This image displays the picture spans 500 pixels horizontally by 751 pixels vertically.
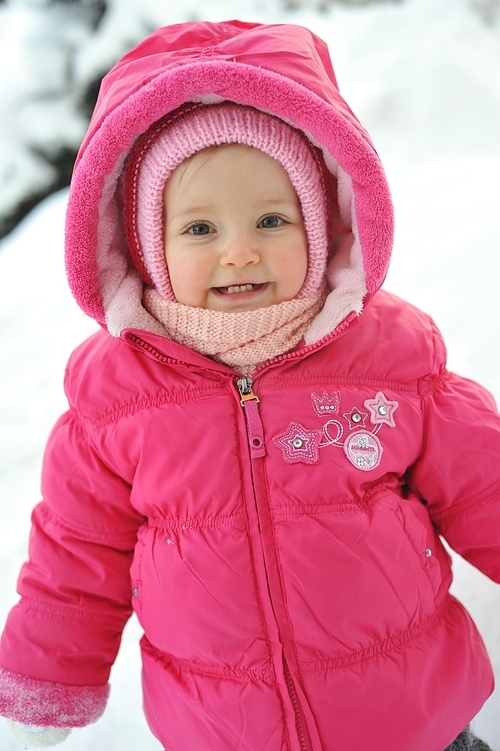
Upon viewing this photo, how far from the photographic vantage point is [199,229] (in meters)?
0.89

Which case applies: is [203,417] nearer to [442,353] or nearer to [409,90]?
[442,353]

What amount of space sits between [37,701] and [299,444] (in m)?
0.49

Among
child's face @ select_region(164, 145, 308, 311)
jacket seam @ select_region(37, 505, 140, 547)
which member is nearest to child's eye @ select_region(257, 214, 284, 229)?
child's face @ select_region(164, 145, 308, 311)

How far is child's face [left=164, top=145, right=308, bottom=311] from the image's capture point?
86cm

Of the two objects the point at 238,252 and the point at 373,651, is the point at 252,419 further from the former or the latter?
the point at 373,651

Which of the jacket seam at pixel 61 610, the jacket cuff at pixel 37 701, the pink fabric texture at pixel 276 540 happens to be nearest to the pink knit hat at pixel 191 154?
the pink fabric texture at pixel 276 540

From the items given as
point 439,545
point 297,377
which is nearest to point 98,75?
point 297,377

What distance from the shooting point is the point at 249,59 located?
2.81ft

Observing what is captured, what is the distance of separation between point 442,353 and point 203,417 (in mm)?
349

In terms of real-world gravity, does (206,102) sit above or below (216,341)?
above

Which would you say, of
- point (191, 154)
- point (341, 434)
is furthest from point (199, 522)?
point (191, 154)

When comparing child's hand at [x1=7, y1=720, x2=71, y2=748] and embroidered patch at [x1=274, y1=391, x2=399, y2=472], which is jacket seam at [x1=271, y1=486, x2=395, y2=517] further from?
child's hand at [x1=7, y1=720, x2=71, y2=748]

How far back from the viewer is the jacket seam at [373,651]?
87cm

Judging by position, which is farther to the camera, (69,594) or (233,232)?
(69,594)
